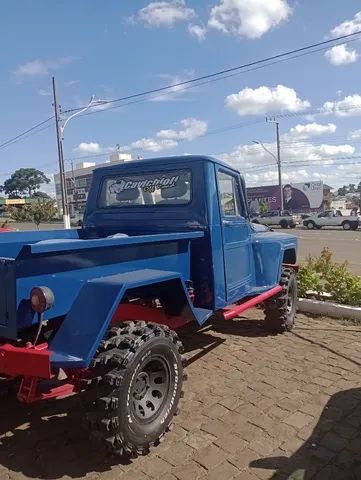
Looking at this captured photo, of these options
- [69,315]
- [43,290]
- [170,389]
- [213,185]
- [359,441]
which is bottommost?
[359,441]

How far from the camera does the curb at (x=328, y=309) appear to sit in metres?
6.89

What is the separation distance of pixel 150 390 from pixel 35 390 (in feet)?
2.88

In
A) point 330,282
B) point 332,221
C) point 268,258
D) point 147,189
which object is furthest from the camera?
point 332,221

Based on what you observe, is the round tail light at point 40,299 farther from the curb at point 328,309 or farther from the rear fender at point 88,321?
the curb at point 328,309

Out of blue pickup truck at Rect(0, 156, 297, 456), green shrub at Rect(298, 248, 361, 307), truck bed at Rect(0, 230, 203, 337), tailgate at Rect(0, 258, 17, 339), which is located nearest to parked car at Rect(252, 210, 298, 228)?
green shrub at Rect(298, 248, 361, 307)

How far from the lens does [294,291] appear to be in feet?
22.7

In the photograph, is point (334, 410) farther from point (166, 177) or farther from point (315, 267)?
point (315, 267)

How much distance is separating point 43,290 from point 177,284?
1.36m

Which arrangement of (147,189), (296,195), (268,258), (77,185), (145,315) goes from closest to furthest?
(145,315) → (147,189) → (268,258) → (296,195) → (77,185)

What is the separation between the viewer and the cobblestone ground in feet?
10.3

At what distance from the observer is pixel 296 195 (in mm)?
62812

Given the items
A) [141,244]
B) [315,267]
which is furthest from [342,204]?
[141,244]

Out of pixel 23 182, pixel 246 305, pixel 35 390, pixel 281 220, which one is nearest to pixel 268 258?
pixel 246 305

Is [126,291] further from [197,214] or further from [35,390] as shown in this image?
[197,214]
